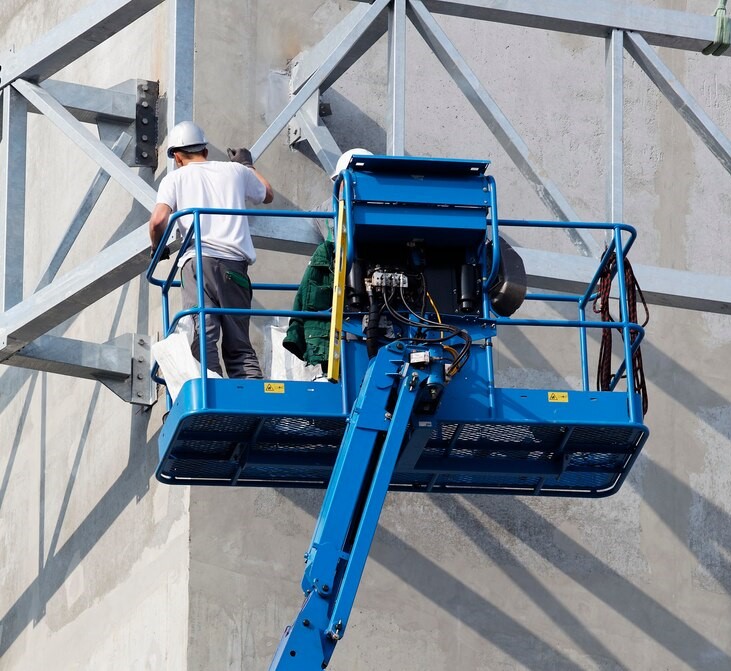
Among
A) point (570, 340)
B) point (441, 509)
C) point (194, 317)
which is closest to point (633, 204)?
point (570, 340)

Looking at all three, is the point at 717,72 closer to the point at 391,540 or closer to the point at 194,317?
the point at 391,540

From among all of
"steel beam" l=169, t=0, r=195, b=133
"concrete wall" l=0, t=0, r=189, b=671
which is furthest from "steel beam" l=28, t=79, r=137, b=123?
"steel beam" l=169, t=0, r=195, b=133

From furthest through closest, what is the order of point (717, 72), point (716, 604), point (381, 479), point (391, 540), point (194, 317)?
point (717, 72), point (716, 604), point (391, 540), point (194, 317), point (381, 479)

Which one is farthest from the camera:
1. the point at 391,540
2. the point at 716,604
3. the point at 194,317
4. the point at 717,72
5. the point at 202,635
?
the point at 717,72

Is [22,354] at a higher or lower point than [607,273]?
lower

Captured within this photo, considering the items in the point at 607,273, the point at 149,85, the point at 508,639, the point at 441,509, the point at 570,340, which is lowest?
the point at 508,639

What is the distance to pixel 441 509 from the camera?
45.5 feet

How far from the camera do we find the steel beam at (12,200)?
13.3 metres

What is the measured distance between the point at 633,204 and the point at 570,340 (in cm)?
145

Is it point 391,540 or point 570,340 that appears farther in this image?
point 570,340

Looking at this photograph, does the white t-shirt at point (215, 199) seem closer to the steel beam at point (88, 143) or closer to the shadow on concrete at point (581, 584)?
the steel beam at point (88, 143)

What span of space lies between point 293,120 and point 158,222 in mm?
2667

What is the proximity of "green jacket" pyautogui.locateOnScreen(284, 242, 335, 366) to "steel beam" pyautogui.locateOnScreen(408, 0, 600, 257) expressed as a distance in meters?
Result: 2.59

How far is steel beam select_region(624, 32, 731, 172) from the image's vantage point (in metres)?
13.7
